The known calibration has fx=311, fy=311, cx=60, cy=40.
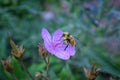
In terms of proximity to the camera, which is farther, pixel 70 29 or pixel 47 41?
pixel 70 29

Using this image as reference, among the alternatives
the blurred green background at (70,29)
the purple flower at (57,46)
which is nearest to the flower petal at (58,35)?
the purple flower at (57,46)

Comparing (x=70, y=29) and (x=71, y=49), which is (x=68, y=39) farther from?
(x=70, y=29)

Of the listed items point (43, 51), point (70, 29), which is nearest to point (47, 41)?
point (43, 51)

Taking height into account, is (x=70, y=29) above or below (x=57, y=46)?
below

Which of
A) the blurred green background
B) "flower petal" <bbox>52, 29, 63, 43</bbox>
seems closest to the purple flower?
"flower petal" <bbox>52, 29, 63, 43</bbox>

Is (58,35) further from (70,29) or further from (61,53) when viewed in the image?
(70,29)

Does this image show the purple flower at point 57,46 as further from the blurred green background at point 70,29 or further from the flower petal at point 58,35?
the blurred green background at point 70,29
